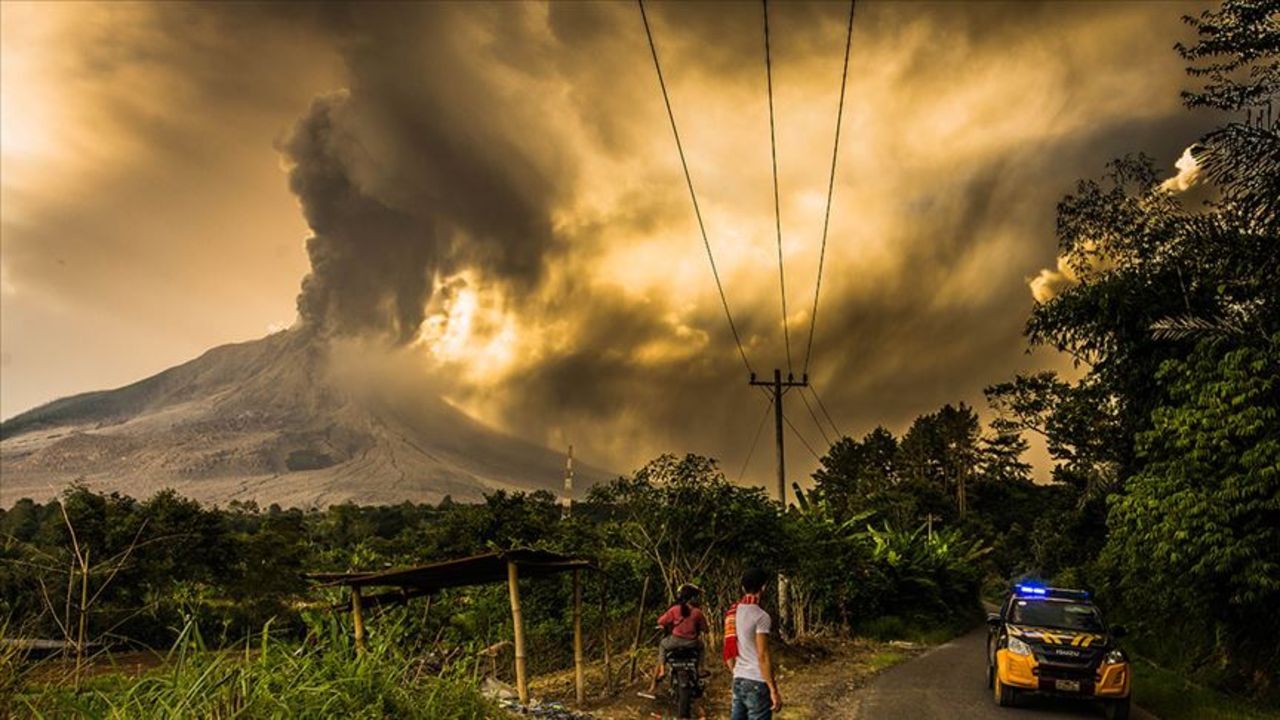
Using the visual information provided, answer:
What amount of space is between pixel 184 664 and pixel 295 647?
154cm

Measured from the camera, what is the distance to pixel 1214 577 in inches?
537

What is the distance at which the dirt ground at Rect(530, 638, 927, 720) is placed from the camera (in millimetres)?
13688

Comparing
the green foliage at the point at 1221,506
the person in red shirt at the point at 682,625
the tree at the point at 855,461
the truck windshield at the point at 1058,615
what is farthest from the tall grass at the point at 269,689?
the tree at the point at 855,461

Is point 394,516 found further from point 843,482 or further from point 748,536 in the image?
point 748,536

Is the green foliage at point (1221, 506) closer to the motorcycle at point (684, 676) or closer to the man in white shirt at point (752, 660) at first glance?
the motorcycle at point (684, 676)

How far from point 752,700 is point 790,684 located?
34.1 ft

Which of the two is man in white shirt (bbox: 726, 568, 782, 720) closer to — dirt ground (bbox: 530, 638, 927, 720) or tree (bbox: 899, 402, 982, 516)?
dirt ground (bbox: 530, 638, 927, 720)

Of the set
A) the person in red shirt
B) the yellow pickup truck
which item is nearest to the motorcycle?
the person in red shirt

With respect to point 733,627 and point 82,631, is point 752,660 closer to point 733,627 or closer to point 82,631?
point 733,627

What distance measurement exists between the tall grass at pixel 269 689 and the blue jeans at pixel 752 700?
7.60 feet

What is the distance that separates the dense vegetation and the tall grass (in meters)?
0.10

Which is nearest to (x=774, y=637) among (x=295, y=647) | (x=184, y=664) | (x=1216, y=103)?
(x=1216, y=103)

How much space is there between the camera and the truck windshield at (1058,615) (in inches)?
512

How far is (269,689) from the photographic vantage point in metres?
5.61
